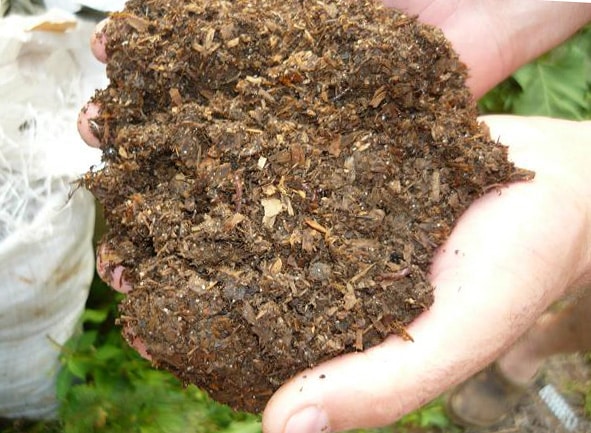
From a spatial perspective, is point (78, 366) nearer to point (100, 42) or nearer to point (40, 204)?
point (40, 204)

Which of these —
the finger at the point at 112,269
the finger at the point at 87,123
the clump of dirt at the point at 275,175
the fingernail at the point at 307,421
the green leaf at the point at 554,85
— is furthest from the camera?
the green leaf at the point at 554,85

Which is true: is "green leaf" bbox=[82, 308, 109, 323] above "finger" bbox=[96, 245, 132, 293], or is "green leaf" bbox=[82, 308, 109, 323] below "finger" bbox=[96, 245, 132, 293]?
below

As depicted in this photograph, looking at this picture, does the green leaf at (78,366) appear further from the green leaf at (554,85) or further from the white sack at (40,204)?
the green leaf at (554,85)

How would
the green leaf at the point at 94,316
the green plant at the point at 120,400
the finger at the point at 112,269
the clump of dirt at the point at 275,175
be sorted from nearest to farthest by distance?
1. the clump of dirt at the point at 275,175
2. the finger at the point at 112,269
3. the green plant at the point at 120,400
4. the green leaf at the point at 94,316

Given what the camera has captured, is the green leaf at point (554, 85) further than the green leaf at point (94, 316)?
Yes

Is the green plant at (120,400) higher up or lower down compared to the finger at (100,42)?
lower down

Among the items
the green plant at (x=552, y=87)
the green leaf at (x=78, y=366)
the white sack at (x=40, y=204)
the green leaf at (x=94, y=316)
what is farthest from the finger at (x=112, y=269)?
the green plant at (x=552, y=87)

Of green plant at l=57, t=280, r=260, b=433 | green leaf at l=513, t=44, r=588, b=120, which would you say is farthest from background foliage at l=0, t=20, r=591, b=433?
green leaf at l=513, t=44, r=588, b=120

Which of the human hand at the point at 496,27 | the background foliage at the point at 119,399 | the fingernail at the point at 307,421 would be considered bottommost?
the background foliage at the point at 119,399

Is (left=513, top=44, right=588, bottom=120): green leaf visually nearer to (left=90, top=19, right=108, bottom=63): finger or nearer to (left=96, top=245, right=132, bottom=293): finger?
(left=90, top=19, right=108, bottom=63): finger
